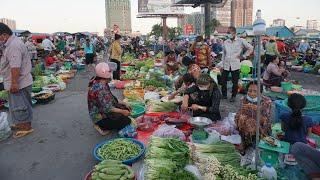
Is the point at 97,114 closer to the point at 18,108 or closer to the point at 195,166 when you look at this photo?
the point at 18,108

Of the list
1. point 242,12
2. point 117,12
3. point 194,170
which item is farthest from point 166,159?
point 117,12

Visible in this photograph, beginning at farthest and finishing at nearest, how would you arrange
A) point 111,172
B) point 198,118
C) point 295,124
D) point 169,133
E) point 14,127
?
1. point 14,127
2. point 198,118
3. point 169,133
4. point 295,124
5. point 111,172

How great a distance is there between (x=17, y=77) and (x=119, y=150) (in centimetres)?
214

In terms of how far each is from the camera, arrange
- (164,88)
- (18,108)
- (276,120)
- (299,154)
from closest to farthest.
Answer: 1. (299,154)
2. (18,108)
3. (276,120)
4. (164,88)

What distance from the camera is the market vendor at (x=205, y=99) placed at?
5.18 meters

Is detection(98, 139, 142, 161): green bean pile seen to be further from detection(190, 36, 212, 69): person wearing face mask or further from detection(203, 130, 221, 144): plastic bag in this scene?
detection(190, 36, 212, 69): person wearing face mask

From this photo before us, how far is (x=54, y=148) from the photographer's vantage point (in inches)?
189

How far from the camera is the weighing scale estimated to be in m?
4.41

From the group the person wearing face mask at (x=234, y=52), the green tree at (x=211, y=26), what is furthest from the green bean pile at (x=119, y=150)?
the green tree at (x=211, y=26)

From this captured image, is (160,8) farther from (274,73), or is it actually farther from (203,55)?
(274,73)

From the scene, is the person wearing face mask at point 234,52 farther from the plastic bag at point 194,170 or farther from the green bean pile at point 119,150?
the plastic bag at point 194,170

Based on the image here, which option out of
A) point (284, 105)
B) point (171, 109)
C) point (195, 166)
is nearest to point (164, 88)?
point (171, 109)

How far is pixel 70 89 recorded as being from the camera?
10031 millimetres

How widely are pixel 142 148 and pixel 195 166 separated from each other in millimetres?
907
